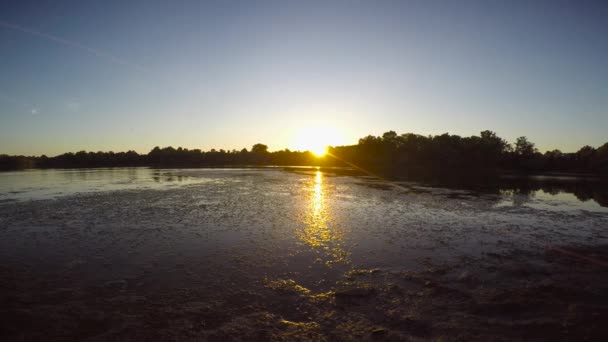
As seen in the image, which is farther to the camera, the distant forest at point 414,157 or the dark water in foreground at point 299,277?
the distant forest at point 414,157

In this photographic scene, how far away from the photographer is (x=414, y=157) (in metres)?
119

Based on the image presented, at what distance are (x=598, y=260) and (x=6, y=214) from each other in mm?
26808

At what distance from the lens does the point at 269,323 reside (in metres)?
5.51

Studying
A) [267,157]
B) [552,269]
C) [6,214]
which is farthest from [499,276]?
[267,157]

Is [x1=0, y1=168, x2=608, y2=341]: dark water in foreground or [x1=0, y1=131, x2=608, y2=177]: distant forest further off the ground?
[x1=0, y1=131, x2=608, y2=177]: distant forest

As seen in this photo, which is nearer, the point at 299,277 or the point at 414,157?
the point at 299,277

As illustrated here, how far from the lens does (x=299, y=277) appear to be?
7723mm

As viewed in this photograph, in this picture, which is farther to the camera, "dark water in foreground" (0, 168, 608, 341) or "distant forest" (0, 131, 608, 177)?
"distant forest" (0, 131, 608, 177)

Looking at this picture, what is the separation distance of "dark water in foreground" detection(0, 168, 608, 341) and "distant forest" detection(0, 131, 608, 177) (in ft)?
185

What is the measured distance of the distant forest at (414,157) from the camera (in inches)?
3639

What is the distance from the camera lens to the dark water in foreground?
17.7 ft

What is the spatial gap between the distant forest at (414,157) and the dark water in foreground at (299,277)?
56.5 m

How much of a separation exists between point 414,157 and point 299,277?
398 feet

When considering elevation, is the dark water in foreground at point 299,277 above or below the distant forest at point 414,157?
below
